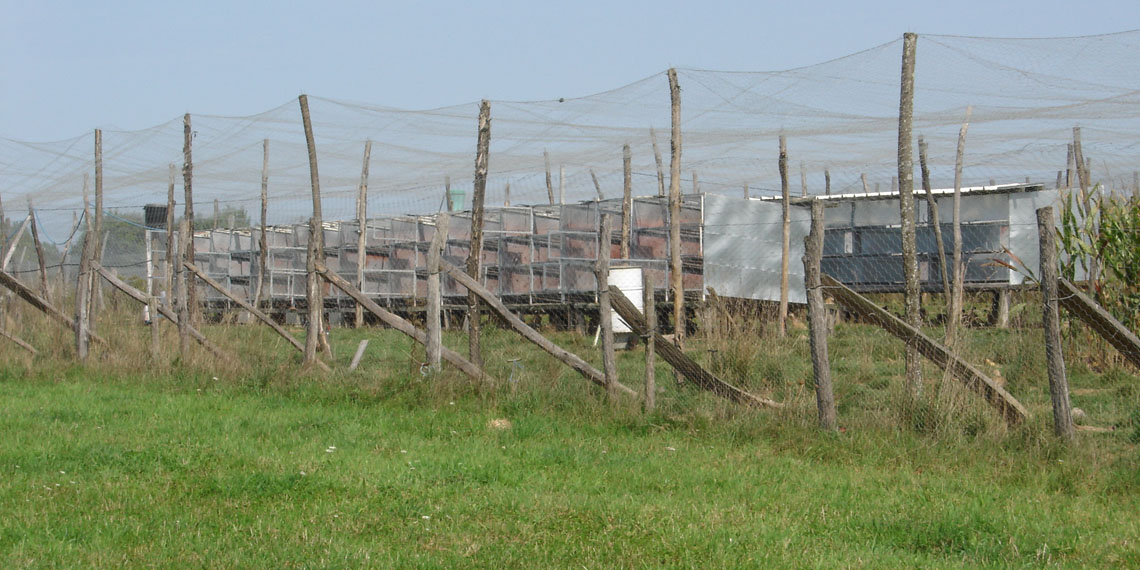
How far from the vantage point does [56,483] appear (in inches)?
257

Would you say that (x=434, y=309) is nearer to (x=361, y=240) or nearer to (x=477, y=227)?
(x=477, y=227)

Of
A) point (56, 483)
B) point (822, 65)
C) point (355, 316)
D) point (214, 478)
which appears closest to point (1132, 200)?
point (822, 65)

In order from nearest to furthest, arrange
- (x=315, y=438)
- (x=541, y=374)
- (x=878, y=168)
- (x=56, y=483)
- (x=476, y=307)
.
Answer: (x=56, y=483)
(x=315, y=438)
(x=541, y=374)
(x=476, y=307)
(x=878, y=168)

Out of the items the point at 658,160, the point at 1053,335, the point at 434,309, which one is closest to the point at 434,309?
the point at 434,309

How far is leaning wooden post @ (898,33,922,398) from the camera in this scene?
29.1ft

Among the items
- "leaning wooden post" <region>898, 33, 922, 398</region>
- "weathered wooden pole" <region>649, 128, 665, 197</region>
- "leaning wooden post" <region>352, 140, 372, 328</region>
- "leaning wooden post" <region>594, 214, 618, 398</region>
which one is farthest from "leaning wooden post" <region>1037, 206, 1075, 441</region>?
"leaning wooden post" <region>352, 140, 372, 328</region>

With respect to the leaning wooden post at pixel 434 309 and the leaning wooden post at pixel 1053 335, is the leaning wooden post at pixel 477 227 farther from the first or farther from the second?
the leaning wooden post at pixel 1053 335

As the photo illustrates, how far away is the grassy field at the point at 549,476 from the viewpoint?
16.8ft

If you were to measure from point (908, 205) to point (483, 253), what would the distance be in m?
17.2

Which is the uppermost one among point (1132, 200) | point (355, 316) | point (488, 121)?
point (488, 121)

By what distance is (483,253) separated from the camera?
84.3 ft

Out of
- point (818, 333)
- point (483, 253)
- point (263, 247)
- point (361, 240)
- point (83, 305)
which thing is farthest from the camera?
point (263, 247)

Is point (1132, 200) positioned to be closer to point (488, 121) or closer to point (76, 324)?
point (488, 121)

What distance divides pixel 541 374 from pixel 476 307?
1110 mm
